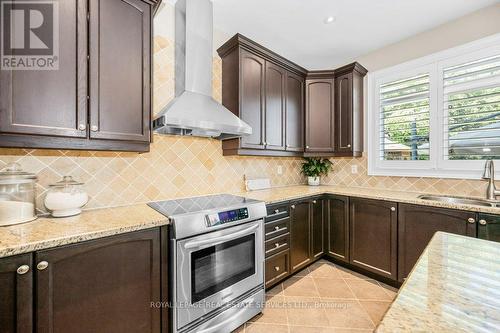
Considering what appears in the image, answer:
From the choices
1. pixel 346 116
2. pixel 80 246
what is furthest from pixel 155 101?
pixel 346 116

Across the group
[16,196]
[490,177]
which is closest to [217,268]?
[16,196]

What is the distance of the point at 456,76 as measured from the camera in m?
2.31

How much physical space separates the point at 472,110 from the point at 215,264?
2.82 metres

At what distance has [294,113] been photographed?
111 inches

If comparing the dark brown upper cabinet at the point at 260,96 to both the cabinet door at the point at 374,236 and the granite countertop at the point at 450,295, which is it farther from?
the granite countertop at the point at 450,295

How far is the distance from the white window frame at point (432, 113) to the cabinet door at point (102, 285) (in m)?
2.75

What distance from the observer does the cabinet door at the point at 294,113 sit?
2.74 metres

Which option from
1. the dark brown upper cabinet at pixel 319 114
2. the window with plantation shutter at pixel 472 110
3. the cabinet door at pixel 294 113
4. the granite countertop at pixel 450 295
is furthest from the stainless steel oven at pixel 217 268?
the window with plantation shutter at pixel 472 110

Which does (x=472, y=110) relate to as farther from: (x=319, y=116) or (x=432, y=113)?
(x=319, y=116)

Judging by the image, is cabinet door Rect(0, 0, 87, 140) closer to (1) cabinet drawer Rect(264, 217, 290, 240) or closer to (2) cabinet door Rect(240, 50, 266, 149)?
(2) cabinet door Rect(240, 50, 266, 149)

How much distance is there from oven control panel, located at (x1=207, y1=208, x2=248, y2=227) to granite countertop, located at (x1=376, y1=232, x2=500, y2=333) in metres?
1.13

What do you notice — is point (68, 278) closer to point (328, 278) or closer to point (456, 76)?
point (328, 278)

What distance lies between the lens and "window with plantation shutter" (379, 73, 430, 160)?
2537mm

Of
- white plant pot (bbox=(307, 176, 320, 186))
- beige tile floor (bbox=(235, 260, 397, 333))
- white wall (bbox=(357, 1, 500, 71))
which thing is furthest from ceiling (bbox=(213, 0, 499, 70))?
beige tile floor (bbox=(235, 260, 397, 333))
